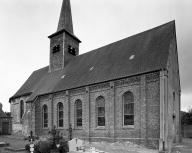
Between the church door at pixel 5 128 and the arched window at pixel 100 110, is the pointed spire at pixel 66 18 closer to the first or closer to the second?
the arched window at pixel 100 110

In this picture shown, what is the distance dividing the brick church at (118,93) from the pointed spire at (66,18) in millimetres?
1397

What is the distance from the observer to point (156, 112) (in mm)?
16125

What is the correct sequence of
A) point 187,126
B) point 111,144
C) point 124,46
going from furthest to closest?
1. point 187,126
2. point 124,46
3. point 111,144

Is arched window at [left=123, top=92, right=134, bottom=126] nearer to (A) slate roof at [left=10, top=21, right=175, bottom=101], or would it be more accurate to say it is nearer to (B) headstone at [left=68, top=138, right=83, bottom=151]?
(A) slate roof at [left=10, top=21, right=175, bottom=101]

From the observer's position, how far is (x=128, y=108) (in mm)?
18312

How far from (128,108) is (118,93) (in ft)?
5.26

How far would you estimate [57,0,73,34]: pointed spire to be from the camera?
30.8 meters

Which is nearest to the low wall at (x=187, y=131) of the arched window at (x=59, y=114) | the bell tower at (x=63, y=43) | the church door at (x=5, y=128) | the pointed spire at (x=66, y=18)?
the arched window at (x=59, y=114)

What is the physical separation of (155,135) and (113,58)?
952cm

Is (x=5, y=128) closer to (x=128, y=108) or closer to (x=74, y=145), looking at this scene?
(x=74, y=145)

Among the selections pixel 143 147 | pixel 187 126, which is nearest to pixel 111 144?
pixel 143 147

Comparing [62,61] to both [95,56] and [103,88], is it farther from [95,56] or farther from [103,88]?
[103,88]

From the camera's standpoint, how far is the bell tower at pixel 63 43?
29.6 m

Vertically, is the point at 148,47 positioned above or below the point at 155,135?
above
